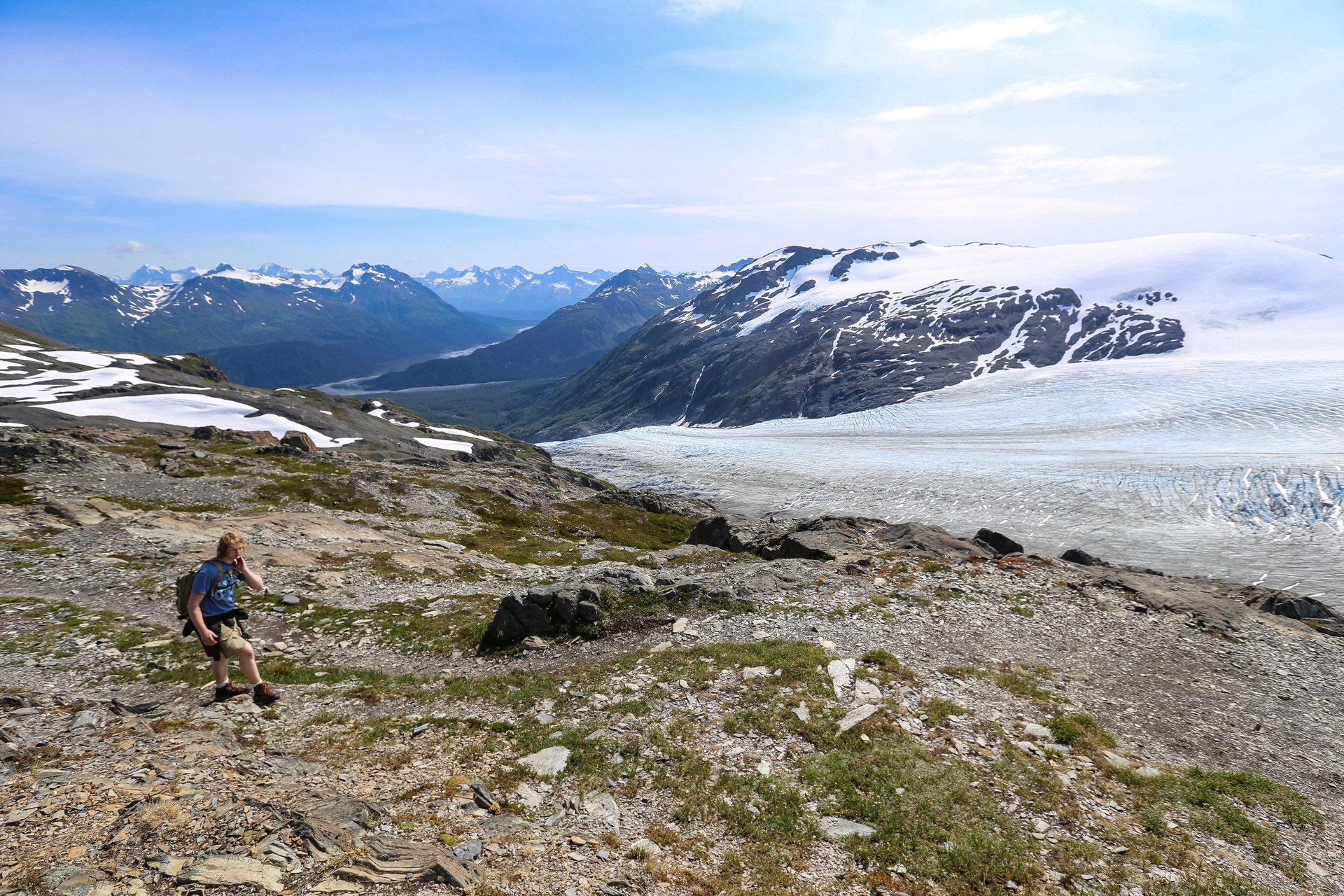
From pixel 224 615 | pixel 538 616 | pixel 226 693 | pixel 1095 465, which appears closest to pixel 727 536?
pixel 538 616

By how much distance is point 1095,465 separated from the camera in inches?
3509

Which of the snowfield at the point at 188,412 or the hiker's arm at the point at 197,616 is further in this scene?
the snowfield at the point at 188,412

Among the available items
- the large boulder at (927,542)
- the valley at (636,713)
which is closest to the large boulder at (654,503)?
the valley at (636,713)

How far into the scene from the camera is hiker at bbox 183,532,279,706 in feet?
42.7

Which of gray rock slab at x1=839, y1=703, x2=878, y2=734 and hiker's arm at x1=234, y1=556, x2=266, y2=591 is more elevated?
hiker's arm at x1=234, y1=556, x2=266, y2=591

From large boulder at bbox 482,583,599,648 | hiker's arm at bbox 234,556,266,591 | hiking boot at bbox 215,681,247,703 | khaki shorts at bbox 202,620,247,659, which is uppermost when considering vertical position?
hiker's arm at bbox 234,556,266,591

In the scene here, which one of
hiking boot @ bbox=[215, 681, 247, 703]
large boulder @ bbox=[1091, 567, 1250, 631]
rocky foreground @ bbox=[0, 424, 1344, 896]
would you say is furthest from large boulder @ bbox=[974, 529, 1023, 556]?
hiking boot @ bbox=[215, 681, 247, 703]

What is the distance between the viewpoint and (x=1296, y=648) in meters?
23.1

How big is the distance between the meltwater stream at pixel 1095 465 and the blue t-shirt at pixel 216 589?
74.8 m

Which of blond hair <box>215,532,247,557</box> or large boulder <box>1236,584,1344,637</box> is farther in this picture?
large boulder <box>1236,584,1344,637</box>

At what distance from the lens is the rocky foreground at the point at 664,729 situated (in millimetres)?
9250

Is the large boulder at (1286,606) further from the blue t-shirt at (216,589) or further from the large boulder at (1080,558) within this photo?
the blue t-shirt at (216,589)

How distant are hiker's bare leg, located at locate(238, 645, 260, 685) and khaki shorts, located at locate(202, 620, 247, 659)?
0.13m

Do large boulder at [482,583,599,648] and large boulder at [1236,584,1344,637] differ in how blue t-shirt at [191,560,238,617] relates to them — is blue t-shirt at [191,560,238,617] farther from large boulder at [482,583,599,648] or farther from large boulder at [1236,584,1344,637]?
large boulder at [1236,584,1344,637]
